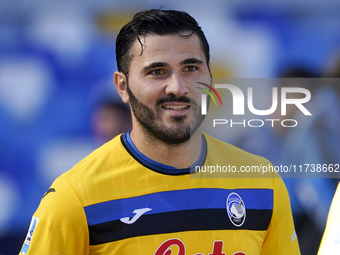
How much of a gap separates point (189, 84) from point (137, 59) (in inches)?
9.3

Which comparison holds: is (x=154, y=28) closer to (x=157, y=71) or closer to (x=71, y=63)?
(x=157, y=71)

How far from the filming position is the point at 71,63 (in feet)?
5.83

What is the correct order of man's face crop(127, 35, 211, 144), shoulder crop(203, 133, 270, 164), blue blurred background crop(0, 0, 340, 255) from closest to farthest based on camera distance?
1. man's face crop(127, 35, 211, 144)
2. shoulder crop(203, 133, 270, 164)
3. blue blurred background crop(0, 0, 340, 255)

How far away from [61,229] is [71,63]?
0.96 metres

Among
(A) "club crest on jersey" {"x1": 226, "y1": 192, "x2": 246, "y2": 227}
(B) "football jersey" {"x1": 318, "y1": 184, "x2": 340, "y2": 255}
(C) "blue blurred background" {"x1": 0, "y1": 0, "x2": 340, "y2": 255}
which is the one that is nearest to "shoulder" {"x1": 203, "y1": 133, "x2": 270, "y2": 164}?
(A) "club crest on jersey" {"x1": 226, "y1": 192, "x2": 246, "y2": 227}

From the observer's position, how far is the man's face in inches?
50.0

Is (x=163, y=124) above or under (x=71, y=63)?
under

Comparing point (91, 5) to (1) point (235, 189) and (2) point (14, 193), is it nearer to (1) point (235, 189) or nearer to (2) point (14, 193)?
(2) point (14, 193)

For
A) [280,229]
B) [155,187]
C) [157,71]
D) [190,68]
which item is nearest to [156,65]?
[157,71]

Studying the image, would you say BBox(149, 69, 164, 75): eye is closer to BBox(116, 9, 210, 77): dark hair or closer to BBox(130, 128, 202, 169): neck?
BBox(116, 9, 210, 77): dark hair

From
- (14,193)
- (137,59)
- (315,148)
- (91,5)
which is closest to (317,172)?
(315,148)

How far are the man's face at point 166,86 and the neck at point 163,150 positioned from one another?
3 cm

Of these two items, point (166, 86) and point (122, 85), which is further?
point (122, 85)

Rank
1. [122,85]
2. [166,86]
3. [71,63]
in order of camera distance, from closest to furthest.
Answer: [166,86]
[122,85]
[71,63]
